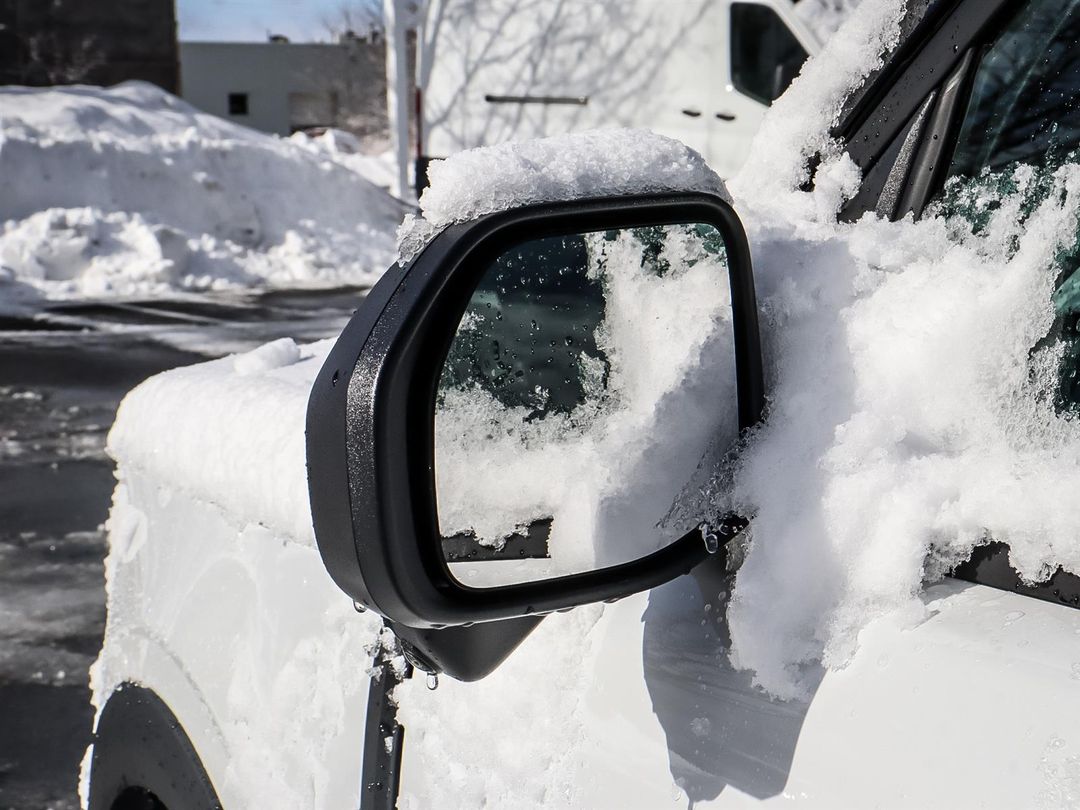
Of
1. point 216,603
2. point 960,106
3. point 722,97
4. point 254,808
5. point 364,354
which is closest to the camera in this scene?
point 364,354

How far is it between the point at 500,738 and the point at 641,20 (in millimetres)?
8835

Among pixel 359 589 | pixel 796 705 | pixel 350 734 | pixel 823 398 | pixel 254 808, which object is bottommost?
pixel 254 808

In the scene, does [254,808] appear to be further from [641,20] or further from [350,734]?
[641,20]

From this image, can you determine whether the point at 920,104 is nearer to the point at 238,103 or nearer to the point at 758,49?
the point at 758,49

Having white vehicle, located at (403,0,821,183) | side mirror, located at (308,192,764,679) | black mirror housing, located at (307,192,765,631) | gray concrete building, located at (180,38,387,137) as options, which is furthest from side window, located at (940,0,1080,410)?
gray concrete building, located at (180,38,387,137)

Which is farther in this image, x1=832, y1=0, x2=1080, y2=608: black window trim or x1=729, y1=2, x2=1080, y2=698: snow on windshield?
x1=832, y1=0, x2=1080, y2=608: black window trim

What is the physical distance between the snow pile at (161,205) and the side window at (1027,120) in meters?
11.5

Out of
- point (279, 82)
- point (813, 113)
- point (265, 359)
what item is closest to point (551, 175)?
point (813, 113)

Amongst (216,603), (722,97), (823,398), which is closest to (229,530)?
(216,603)

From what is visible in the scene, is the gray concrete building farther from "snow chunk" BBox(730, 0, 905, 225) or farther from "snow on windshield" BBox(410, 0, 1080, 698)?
"snow on windshield" BBox(410, 0, 1080, 698)

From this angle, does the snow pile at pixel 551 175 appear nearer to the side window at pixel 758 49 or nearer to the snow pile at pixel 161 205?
the side window at pixel 758 49

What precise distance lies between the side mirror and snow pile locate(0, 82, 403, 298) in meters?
11.5

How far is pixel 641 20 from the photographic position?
9.38 m

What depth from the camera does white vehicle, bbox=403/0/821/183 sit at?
8.98 metres
